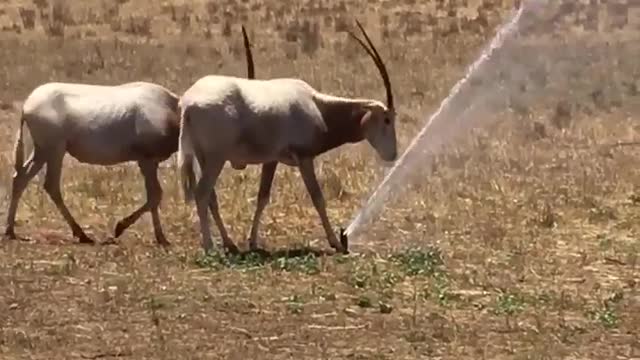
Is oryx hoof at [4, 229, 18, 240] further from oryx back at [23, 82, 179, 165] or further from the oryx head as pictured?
the oryx head

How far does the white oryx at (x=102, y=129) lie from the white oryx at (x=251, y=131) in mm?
691

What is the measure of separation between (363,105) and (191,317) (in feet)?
14.7

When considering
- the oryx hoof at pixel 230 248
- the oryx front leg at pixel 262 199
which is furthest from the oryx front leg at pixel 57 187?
the oryx front leg at pixel 262 199

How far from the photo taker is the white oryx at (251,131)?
13133mm

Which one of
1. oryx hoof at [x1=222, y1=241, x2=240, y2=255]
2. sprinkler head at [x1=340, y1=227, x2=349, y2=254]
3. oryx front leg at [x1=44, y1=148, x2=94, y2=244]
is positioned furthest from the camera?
oryx front leg at [x1=44, y1=148, x2=94, y2=244]

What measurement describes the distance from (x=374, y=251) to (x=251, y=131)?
1.49m

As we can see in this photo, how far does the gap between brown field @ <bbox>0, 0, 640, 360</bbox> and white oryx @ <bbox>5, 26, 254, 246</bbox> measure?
542 millimetres

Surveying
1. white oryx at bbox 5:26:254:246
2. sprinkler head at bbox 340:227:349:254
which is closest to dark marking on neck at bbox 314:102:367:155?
sprinkler head at bbox 340:227:349:254

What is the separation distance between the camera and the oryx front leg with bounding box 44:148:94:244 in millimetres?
13969

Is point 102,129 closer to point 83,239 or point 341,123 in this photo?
point 83,239

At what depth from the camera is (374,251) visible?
43.9 feet

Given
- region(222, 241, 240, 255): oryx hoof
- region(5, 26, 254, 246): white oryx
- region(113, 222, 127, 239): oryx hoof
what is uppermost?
region(5, 26, 254, 246): white oryx

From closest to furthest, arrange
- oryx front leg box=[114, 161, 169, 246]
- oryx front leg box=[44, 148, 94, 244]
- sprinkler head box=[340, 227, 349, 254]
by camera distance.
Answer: sprinkler head box=[340, 227, 349, 254]
oryx front leg box=[44, 148, 94, 244]
oryx front leg box=[114, 161, 169, 246]

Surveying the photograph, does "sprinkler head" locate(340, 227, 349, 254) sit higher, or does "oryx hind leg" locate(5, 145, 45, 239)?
"oryx hind leg" locate(5, 145, 45, 239)
